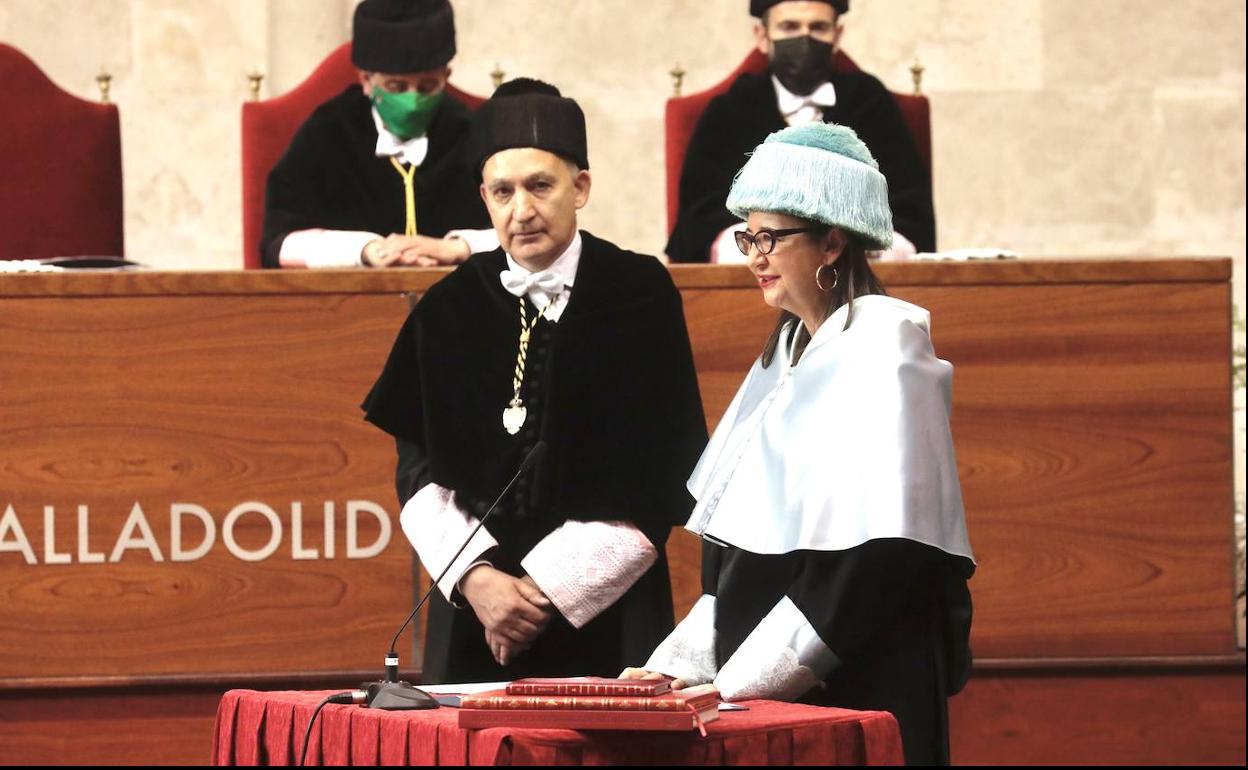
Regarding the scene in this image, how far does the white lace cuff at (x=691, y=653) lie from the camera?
3305 millimetres

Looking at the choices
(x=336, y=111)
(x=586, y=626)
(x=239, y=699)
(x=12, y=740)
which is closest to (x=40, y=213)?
(x=336, y=111)

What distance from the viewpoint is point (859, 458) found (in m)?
3.15

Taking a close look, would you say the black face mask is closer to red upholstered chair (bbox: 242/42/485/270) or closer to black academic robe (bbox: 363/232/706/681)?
red upholstered chair (bbox: 242/42/485/270)

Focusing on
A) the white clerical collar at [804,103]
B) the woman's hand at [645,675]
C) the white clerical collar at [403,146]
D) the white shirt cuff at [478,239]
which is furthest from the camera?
the white clerical collar at [804,103]

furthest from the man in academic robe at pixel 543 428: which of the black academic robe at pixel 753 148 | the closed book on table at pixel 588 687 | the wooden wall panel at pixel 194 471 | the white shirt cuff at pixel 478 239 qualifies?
the black academic robe at pixel 753 148

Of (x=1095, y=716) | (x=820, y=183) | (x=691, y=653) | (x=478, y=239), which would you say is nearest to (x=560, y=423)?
(x=691, y=653)

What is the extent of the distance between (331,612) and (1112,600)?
194 centimetres

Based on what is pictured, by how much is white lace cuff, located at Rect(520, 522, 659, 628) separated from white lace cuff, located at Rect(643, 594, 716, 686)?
1.46ft

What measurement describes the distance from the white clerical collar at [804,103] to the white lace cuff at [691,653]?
3649 millimetres

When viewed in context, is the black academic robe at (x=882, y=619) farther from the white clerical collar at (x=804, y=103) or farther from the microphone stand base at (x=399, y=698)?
the white clerical collar at (x=804, y=103)

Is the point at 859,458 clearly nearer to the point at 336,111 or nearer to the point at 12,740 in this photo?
the point at 12,740

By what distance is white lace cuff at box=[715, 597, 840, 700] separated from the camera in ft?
10.1

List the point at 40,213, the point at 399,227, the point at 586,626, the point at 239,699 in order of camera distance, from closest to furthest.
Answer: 1. the point at 239,699
2. the point at 586,626
3. the point at 399,227
4. the point at 40,213

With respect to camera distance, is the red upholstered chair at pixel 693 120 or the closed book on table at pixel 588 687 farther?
the red upholstered chair at pixel 693 120
